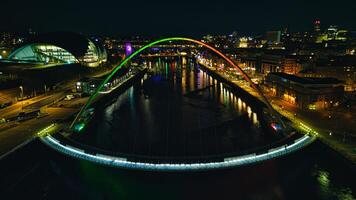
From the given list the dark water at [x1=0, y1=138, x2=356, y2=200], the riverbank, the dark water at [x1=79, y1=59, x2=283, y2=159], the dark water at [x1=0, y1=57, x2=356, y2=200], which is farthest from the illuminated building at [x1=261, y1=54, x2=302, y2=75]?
the dark water at [x1=0, y1=138, x2=356, y2=200]

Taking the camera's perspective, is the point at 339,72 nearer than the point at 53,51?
Yes

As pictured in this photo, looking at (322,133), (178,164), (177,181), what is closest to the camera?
(177,181)

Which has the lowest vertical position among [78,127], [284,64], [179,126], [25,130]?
[179,126]

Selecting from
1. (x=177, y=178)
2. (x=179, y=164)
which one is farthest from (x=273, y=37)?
(x=177, y=178)

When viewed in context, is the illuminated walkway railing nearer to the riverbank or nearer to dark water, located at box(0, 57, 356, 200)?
dark water, located at box(0, 57, 356, 200)

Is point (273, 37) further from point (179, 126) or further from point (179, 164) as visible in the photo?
point (179, 164)

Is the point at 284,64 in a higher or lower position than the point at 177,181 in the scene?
higher
